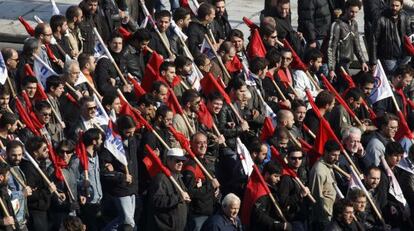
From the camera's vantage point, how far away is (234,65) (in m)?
29.4

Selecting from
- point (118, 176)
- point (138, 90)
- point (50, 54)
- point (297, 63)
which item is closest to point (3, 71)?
point (50, 54)

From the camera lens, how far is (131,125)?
25516 mm

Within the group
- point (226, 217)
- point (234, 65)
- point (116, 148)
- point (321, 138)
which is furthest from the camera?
point (234, 65)

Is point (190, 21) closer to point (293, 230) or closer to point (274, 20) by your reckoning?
point (274, 20)

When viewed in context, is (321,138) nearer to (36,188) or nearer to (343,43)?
(36,188)

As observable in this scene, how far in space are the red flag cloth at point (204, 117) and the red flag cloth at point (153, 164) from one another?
1686 mm

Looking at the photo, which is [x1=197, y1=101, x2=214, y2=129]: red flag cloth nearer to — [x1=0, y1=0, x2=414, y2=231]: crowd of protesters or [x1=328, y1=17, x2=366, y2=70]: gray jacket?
[x1=0, y1=0, x2=414, y2=231]: crowd of protesters

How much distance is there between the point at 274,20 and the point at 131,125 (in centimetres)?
576

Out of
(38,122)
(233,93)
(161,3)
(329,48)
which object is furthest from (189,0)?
(38,122)

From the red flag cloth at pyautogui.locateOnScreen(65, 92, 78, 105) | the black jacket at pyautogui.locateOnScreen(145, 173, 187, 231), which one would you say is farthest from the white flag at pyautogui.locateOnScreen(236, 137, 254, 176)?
the red flag cloth at pyautogui.locateOnScreen(65, 92, 78, 105)

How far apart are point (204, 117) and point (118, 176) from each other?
7.24 feet

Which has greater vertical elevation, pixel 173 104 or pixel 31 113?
pixel 31 113

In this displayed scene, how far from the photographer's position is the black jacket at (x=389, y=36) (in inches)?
1225

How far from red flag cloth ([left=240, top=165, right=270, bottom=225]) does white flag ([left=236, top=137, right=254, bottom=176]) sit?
59cm
